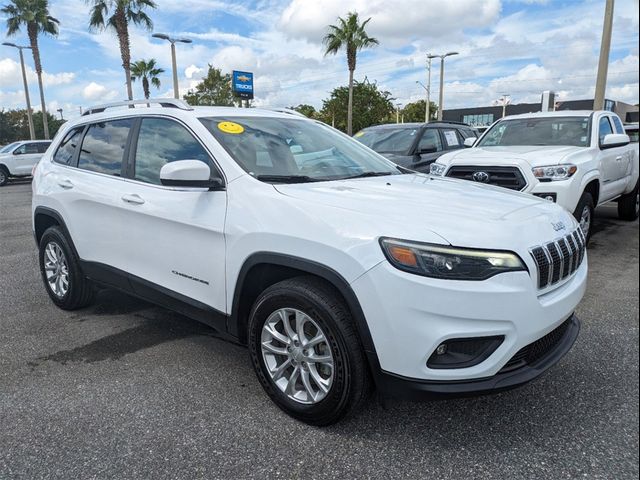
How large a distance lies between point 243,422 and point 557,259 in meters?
1.84

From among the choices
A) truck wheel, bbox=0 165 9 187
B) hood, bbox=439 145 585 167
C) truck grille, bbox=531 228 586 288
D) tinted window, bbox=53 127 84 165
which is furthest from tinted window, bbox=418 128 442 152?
truck wheel, bbox=0 165 9 187

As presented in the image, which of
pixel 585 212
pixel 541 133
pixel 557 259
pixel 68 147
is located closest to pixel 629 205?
pixel 541 133

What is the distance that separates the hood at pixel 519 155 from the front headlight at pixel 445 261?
13.4 ft

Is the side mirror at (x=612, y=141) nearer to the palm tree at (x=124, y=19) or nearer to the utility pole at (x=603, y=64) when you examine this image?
the utility pole at (x=603, y=64)

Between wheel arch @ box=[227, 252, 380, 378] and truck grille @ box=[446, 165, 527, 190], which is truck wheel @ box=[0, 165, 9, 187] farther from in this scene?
wheel arch @ box=[227, 252, 380, 378]

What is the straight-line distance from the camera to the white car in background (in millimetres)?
19047

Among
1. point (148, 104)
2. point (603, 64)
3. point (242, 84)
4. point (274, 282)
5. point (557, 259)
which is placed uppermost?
point (242, 84)

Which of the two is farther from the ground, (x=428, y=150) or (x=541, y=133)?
(x=541, y=133)

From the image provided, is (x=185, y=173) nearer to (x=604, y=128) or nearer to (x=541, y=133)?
(x=541, y=133)

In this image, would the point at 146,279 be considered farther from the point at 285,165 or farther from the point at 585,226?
the point at 585,226

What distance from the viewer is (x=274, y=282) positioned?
2809mm

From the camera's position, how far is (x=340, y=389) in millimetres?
2424

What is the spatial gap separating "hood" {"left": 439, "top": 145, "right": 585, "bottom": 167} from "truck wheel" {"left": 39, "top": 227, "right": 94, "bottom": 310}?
177 inches

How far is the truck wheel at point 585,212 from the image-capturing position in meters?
5.83
